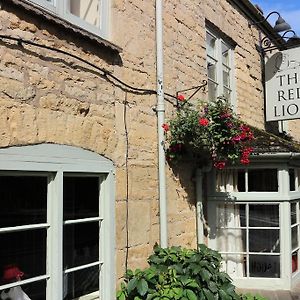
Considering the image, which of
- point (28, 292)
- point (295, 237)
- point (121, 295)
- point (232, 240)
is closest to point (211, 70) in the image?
point (232, 240)

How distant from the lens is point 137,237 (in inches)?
199

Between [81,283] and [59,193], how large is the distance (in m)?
1.00

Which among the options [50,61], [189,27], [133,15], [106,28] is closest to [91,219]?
[50,61]

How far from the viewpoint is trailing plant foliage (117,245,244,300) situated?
4488 millimetres

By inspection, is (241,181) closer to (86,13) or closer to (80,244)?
(80,244)

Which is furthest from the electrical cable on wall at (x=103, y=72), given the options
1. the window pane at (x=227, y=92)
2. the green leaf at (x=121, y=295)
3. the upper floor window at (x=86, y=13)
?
the window pane at (x=227, y=92)

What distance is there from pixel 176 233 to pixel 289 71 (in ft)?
15.1

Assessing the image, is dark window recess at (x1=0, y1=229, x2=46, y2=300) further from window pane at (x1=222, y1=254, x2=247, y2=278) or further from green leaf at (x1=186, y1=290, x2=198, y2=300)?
window pane at (x1=222, y1=254, x2=247, y2=278)

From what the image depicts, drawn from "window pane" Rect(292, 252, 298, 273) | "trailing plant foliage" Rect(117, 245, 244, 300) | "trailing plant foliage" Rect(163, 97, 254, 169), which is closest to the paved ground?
"window pane" Rect(292, 252, 298, 273)

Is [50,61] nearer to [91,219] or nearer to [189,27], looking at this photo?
[91,219]

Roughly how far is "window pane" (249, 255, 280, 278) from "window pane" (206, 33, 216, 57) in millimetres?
3365

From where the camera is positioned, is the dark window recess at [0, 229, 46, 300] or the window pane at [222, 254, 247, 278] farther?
the window pane at [222, 254, 247, 278]

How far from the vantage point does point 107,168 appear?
15.0 feet

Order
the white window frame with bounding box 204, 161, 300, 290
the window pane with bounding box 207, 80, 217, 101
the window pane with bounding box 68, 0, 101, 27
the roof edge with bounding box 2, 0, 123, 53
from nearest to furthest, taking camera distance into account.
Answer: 1. the roof edge with bounding box 2, 0, 123, 53
2. the window pane with bounding box 68, 0, 101, 27
3. the white window frame with bounding box 204, 161, 300, 290
4. the window pane with bounding box 207, 80, 217, 101
